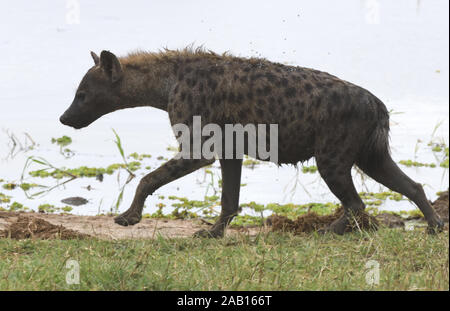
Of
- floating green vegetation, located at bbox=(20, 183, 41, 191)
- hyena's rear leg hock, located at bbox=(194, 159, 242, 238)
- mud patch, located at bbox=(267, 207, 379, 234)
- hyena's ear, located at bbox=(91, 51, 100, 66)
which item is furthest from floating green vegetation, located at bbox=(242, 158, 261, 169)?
hyena's ear, located at bbox=(91, 51, 100, 66)

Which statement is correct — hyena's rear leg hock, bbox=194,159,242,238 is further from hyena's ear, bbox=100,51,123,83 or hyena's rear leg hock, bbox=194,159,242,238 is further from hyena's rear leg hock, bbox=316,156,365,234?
hyena's ear, bbox=100,51,123,83

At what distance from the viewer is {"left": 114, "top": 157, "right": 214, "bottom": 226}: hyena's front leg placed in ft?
18.8

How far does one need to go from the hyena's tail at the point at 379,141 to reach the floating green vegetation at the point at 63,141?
192 inches

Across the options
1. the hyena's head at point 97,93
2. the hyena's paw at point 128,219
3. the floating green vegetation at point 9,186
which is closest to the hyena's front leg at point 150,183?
the hyena's paw at point 128,219

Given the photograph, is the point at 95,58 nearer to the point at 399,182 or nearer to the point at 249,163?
the point at 399,182

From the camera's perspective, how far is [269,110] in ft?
19.1

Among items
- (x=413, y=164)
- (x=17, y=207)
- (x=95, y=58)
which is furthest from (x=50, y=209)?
(x=413, y=164)

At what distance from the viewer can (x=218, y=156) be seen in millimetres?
5984

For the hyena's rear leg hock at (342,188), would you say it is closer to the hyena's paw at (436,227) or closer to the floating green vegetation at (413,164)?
the hyena's paw at (436,227)

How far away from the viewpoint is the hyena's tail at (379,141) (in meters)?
5.90

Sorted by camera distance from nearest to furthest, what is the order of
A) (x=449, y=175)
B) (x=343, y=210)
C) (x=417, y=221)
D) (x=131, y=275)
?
Result: (x=131, y=275) → (x=343, y=210) → (x=417, y=221) → (x=449, y=175)
